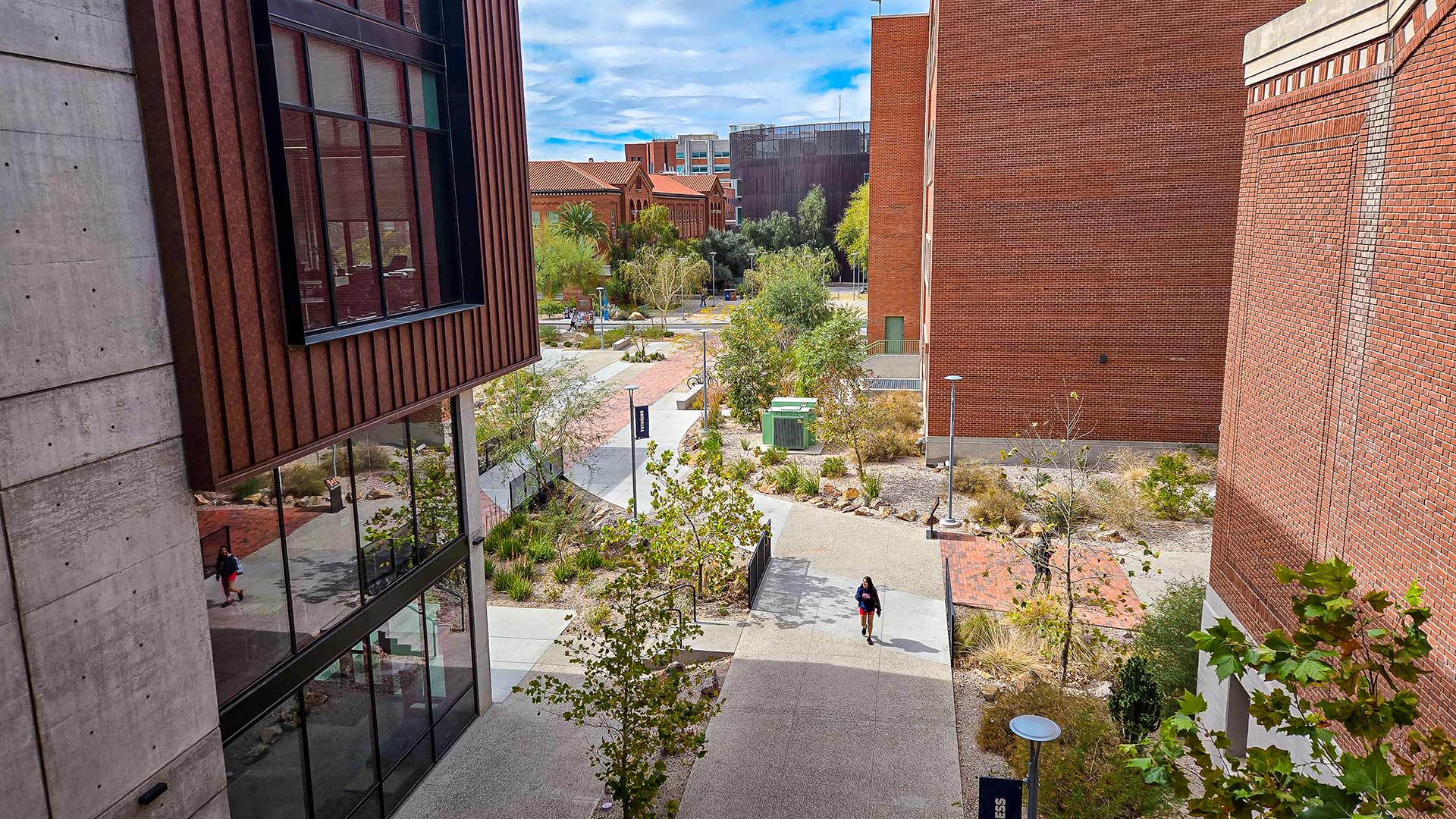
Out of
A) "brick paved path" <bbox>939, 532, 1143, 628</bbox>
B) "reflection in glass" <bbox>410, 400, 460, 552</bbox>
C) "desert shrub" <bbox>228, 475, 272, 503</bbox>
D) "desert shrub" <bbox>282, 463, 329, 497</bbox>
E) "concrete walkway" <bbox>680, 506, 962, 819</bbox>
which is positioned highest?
"desert shrub" <bbox>228, 475, 272, 503</bbox>

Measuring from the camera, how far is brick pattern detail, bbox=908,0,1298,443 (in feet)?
79.2

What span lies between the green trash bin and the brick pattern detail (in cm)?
394

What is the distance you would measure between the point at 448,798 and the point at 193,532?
5.69m

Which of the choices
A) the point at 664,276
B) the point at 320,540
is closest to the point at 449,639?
the point at 320,540

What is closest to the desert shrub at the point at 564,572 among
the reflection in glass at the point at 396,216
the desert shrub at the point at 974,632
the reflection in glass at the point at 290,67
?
the desert shrub at the point at 974,632

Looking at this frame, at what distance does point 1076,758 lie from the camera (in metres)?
11.3

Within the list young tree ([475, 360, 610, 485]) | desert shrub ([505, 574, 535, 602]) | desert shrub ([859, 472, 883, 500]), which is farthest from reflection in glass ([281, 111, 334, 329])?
desert shrub ([859, 472, 883, 500])

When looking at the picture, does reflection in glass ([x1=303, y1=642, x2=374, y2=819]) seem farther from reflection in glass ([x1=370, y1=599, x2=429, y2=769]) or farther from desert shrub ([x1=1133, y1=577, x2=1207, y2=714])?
desert shrub ([x1=1133, y1=577, x2=1207, y2=714])

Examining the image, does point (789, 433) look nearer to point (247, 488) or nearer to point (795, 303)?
point (795, 303)

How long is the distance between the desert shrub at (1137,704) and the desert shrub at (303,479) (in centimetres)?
1007

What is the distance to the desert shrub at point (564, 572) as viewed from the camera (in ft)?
61.8

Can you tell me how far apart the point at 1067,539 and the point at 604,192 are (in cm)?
7077

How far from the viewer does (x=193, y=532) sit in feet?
25.0

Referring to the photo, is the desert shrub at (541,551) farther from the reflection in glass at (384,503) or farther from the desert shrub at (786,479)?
the reflection in glass at (384,503)
